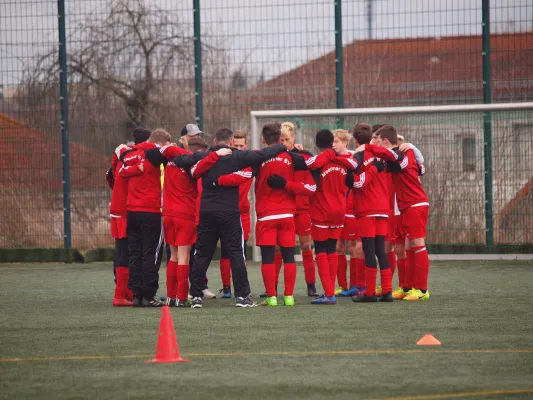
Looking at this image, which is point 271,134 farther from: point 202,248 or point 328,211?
point 202,248

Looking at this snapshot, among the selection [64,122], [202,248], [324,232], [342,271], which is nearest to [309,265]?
[342,271]

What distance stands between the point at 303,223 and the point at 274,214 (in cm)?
100

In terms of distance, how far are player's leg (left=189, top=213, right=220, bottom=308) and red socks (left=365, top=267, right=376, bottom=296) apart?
156 centimetres

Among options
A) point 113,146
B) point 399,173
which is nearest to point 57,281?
point 113,146

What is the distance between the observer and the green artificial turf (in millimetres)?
5992

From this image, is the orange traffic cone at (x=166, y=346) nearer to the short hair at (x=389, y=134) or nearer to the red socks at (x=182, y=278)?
the red socks at (x=182, y=278)

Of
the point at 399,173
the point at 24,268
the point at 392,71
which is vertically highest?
the point at 392,71

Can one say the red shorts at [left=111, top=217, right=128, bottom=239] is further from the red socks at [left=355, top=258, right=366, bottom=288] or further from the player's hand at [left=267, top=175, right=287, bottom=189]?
the red socks at [left=355, top=258, right=366, bottom=288]

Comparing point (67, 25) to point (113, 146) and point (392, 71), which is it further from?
point (392, 71)

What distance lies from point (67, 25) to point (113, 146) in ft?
7.06

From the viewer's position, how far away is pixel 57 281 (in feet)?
45.8

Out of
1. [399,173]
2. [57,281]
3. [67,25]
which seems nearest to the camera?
A: [399,173]

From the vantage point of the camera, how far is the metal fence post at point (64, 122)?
57.6ft

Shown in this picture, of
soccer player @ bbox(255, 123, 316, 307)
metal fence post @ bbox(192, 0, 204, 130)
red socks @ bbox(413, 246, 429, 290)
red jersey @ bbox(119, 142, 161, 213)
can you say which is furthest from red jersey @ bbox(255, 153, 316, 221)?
metal fence post @ bbox(192, 0, 204, 130)
